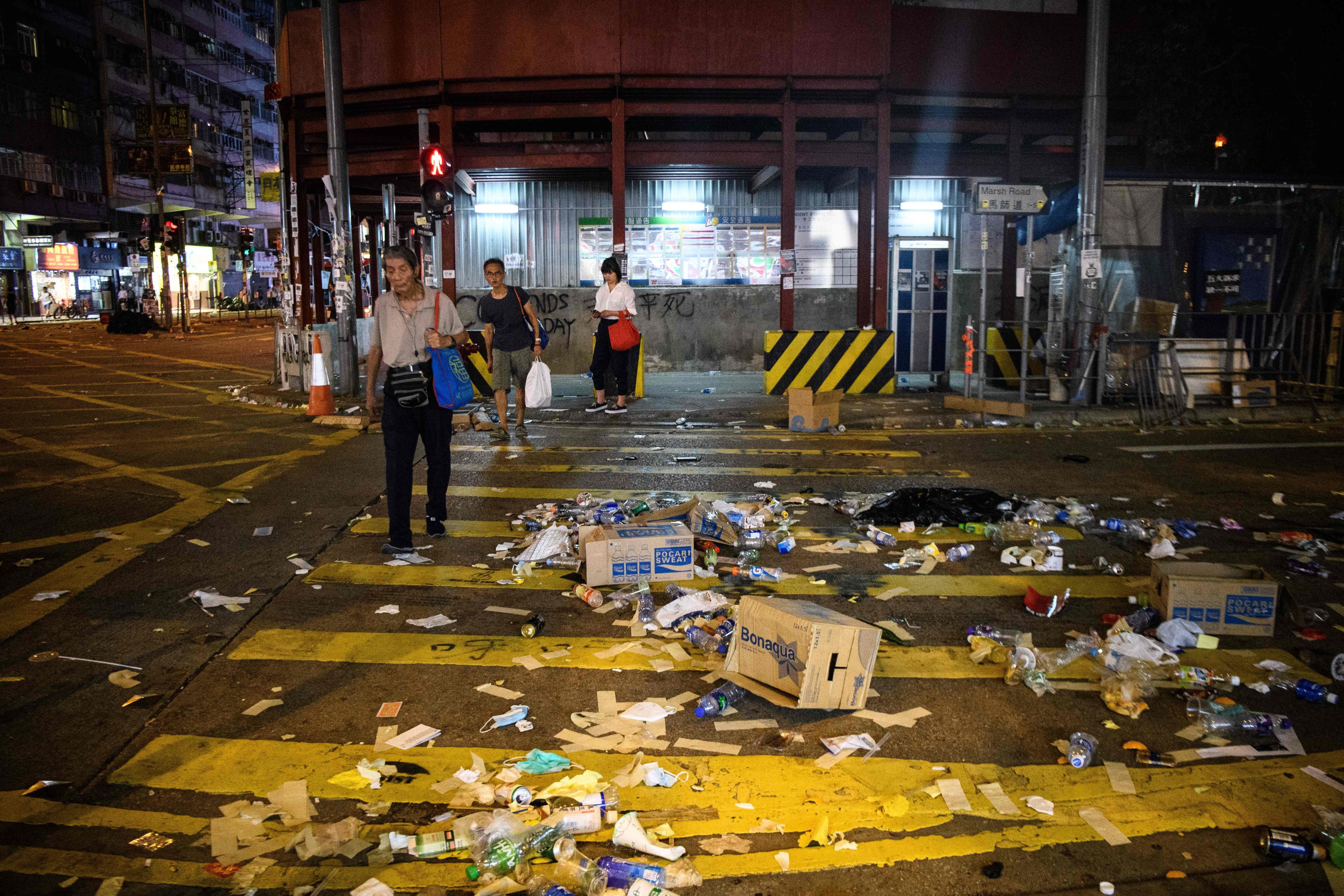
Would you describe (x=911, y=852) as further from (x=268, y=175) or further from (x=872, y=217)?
(x=268, y=175)

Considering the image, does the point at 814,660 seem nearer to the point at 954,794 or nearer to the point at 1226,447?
the point at 954,794

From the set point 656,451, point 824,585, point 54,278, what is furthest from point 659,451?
point 54,278

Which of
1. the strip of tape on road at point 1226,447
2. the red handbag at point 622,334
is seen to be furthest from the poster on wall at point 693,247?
the strip of tape on road at point 1226,447

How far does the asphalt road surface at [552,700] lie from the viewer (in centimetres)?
308

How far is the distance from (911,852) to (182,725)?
3068mm

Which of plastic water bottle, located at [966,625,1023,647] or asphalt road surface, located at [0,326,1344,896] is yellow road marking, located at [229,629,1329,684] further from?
plastic water bottle, located at [966,625,1023,647]

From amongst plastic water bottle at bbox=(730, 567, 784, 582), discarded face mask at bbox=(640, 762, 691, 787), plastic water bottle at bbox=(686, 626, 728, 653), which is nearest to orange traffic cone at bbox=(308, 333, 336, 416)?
plastic water bottle at bbox=(730, 567, 784, 582)

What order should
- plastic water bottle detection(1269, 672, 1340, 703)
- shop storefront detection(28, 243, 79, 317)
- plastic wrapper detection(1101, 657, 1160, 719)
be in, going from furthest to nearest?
shop storefront detection(28, 243, 79, 317), plastic water bottle detection(1269, 672, 1340, 703), plastic wrapper detection(1101, 657, 1160, 719)

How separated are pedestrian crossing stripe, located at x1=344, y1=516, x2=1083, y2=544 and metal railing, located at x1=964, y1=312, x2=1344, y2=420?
6.20m

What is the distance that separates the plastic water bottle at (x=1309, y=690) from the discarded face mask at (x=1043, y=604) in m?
1.13

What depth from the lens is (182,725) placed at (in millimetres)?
4031

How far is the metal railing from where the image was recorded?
1284cm

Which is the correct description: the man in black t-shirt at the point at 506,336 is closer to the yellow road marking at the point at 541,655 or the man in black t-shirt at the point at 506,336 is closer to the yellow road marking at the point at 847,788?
the yellow road marking at the point at 541,655

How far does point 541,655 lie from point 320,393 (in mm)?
9630
